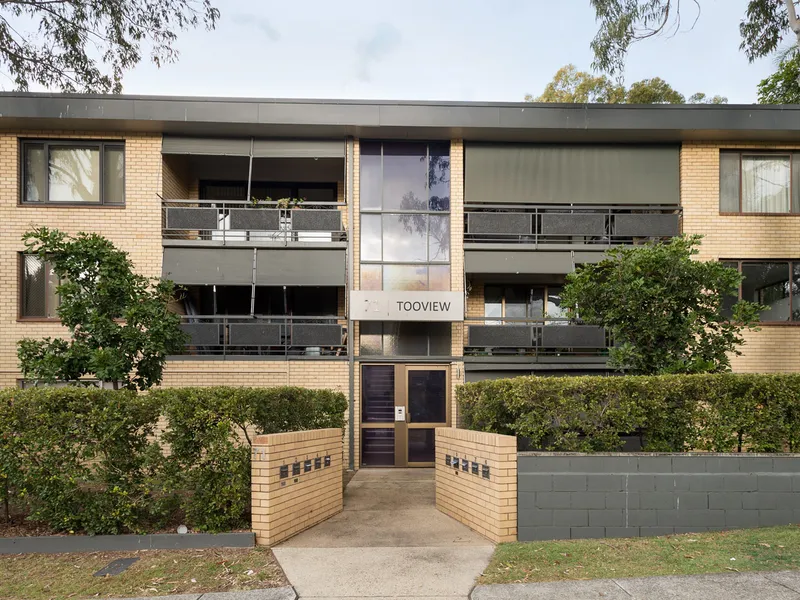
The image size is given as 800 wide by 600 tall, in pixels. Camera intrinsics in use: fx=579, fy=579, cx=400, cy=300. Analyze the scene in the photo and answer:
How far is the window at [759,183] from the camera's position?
1331 centimetres

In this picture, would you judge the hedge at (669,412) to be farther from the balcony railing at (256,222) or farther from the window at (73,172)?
the window at (73,172)

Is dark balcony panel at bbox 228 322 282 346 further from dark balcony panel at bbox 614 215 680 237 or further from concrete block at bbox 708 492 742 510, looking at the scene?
concrete block at bbox 708 492 742 510

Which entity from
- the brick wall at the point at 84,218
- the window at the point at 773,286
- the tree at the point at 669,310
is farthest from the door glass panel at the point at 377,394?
the window at the point at 773,286

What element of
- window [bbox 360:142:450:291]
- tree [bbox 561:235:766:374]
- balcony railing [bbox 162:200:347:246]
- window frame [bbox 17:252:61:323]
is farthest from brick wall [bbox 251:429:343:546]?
window frame [bbox 17:252:61:323]

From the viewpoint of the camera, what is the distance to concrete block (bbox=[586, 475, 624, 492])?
679 centimetres

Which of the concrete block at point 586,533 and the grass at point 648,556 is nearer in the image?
the grass at point 648,556

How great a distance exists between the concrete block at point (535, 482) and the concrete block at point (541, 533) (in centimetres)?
45

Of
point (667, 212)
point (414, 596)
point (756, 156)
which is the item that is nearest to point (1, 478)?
point (414, 596)

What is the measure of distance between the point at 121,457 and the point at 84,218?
315 inches

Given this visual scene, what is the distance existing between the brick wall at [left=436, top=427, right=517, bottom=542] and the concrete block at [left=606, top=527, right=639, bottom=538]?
110cm

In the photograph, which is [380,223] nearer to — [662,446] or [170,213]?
[170,213]

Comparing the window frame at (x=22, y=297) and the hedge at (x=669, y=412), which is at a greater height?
the window frame at (x=22, y=297)

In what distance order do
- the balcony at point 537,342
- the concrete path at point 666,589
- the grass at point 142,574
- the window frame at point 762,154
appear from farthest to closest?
the window frame at point 762,154 → the balcony at point 537,342 → the grass at point 142,574 → the concrete path at point 666,589

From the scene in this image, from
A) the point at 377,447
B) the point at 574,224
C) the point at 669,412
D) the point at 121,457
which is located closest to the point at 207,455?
the point at 121,457
